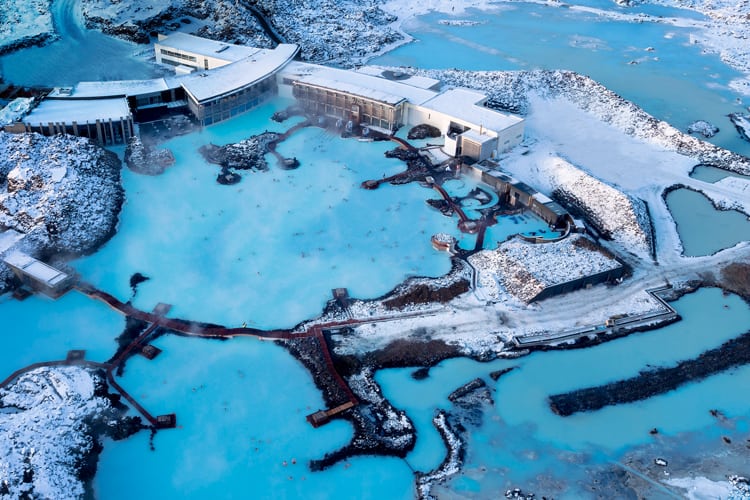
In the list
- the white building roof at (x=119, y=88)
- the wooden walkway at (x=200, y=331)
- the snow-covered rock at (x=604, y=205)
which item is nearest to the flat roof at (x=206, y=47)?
the white building roof at (x=119, y=88)

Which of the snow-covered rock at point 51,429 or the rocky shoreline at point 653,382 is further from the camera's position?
the rocky shoreline at point 653,382

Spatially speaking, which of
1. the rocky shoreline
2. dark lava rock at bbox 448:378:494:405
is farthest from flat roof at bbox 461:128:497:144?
dark lava rock at bbox 448:378:494:405

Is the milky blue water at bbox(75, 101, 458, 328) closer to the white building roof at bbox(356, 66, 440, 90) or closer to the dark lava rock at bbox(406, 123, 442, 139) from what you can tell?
the dark lava rock at bbox(406, 123, 442, 139)

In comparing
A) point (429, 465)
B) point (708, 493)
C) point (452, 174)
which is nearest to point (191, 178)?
point (452, 174)

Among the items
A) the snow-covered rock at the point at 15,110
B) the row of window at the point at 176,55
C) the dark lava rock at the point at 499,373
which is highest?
the row of window at the point at 176,55

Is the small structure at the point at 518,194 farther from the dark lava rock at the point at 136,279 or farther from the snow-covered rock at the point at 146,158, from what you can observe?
the dark lava rock at the point at 136,279

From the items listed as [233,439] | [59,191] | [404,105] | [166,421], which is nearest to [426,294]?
[233,439]

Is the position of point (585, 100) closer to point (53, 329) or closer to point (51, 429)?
point (53, 329)

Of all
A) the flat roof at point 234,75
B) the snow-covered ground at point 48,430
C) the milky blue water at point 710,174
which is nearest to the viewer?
the snow-covered ground at point 48,430
